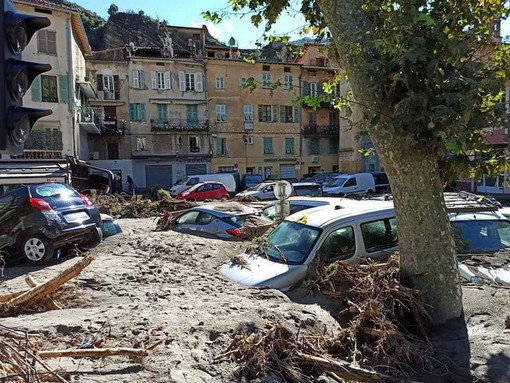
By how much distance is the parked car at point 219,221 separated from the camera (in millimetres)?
11609

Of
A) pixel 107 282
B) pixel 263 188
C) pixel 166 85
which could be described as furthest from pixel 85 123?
pixel 107 282

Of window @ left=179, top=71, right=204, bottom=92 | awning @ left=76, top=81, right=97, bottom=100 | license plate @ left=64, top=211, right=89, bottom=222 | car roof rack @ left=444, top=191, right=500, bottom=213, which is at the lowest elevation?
license plate @ left=64, top=211, right=89, bottom=222

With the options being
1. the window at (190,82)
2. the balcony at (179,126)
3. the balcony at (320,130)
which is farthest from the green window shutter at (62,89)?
the balcony at (320,130)

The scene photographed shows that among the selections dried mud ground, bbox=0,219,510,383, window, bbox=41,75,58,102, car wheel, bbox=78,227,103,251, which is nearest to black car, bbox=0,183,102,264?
car wheel, bbox=78,227,103,251

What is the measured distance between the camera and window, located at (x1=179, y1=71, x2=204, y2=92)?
142 feet

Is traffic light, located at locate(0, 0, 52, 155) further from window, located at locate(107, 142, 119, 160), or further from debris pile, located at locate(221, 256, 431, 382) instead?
window, located at locate(107, 142, 119, 160)

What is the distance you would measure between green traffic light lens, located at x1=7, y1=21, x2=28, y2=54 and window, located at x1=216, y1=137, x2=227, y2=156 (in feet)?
139

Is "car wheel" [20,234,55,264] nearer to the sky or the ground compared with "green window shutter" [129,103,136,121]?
nearer to the ground

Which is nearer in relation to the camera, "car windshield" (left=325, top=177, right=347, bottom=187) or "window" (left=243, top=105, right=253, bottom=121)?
"car windshield" (left=325, top=177, right=347, bottom=187)

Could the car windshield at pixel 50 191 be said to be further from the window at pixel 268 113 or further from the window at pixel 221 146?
the window at pixel 268 113

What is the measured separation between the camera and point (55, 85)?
30.4 meters

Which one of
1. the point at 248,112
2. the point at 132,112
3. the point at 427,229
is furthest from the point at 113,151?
the point at 427,229

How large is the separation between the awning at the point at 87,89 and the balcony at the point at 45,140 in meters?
5.36

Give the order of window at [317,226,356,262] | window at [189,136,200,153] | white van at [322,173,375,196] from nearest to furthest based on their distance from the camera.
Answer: window at [317,226,356,262]
white van at [322,173,375,196]
window at [189,136,200,153]
